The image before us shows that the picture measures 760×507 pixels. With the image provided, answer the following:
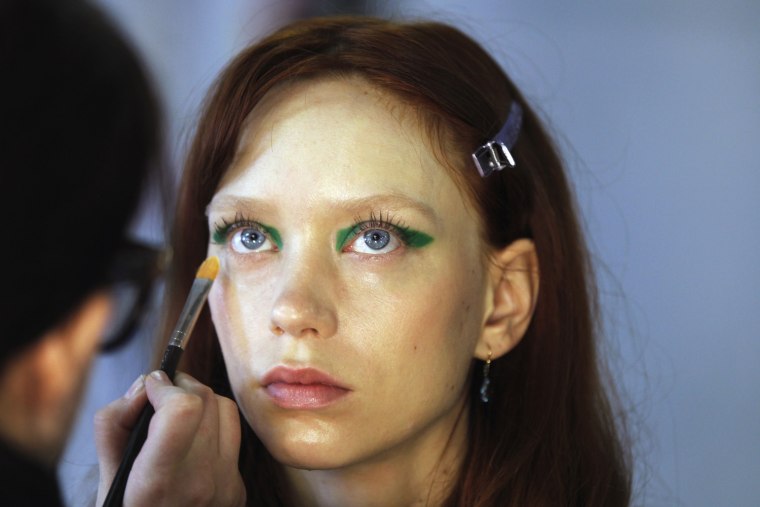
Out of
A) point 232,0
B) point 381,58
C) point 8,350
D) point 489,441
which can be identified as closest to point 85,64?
point 8,350

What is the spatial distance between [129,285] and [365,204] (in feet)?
1.48

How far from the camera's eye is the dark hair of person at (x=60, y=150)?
69cm

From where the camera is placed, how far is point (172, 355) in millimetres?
1172

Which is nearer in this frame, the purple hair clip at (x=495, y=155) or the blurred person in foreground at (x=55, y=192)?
the blurred person in foreground at (x=55, y=192)

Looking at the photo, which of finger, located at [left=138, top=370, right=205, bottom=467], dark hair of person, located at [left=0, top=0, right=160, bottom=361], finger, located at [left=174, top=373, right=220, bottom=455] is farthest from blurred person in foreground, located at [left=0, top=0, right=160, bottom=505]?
finger, located at [left=174, top=373, right=220, bottom=455]

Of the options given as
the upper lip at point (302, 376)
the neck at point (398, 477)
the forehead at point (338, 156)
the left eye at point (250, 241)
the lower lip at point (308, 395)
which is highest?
the forehead at point (338, 156)

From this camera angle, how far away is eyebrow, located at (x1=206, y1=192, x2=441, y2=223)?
122cm

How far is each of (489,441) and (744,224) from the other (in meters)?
1.07

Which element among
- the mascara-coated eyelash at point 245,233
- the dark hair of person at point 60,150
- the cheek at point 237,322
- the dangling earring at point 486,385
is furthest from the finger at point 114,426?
the dangling earring at point 486,385

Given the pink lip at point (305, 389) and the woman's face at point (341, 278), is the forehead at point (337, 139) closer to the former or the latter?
the woman's face at point (341, 278)

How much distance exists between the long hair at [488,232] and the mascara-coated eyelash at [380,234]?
0.34ft

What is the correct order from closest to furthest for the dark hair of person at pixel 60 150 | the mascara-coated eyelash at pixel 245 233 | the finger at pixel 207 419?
the dark hair of person at pixel 60 150 < the finger at pixel 207 419 < the mascara-coated eyelash at pixel 245 233

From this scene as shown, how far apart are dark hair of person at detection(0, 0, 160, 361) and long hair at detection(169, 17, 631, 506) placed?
0.59 meters

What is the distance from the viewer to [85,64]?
72cm
